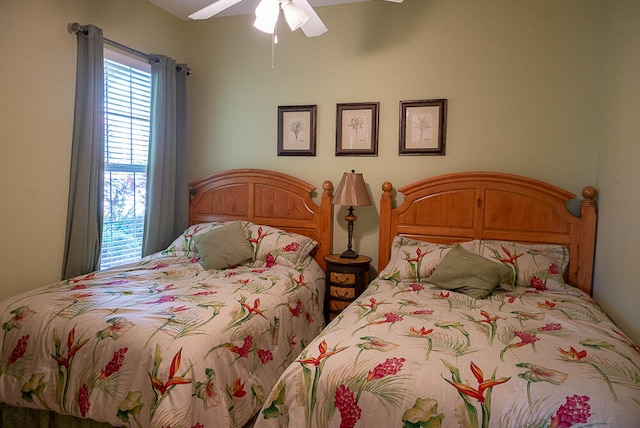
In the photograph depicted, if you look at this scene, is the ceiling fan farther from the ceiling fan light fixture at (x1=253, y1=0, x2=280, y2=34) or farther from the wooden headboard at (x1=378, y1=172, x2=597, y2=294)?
the wooden headboard at (x1=378, y1=172, x2=597, y2=294)

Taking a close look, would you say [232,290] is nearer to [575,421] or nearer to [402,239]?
[402,239]

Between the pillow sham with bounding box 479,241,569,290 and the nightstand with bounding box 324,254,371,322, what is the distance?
2.82 ft

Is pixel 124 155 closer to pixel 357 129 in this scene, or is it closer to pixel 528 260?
pixel 357 129

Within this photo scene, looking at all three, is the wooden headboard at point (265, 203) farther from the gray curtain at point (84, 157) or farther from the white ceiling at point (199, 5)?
the white ceiling at point (199, 5)

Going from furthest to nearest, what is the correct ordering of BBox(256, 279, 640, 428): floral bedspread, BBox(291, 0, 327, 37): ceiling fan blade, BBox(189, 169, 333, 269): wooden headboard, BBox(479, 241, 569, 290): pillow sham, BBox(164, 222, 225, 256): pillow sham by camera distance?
BBox(189, 169, 333, 269): wooden headboard
BBox(164, 222, 225, 256): pillow sham
BBox(479, 241, 569, 290): pillow sham
BBox(291, 0, 327, 37): ceiling fan blade
BBox(256, 279, 640, 428): floral bedspread

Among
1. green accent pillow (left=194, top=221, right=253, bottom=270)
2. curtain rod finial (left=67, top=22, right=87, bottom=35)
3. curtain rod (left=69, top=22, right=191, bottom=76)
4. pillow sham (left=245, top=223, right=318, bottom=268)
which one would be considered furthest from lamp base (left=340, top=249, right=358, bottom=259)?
curtain rod finial (left=67, top=22, right=87, bottom=35)

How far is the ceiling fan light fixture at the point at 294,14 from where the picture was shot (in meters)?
2.17

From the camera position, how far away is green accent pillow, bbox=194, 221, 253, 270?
2.99 m

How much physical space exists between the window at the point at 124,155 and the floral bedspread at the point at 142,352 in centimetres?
83

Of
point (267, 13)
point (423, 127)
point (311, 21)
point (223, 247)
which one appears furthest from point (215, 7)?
point (423, 127)

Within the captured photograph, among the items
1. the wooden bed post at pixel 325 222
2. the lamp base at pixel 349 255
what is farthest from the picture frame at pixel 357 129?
the lamp base at pixel 349 255

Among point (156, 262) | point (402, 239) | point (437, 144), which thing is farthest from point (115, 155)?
point (437, 144)

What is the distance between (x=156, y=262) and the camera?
3.04 meters

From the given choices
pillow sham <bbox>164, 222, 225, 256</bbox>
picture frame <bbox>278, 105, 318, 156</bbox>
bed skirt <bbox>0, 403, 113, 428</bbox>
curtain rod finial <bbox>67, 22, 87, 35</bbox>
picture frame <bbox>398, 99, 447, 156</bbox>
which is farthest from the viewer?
picture frame <bbox>278, 105, 318, 156</bbox>
